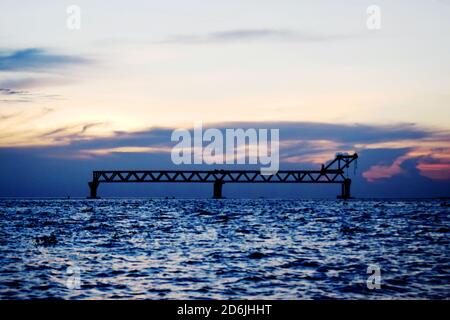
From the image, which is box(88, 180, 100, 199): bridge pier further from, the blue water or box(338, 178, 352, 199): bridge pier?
the blue water

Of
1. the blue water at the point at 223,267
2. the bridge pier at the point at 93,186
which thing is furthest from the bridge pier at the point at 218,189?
the blue water at the point at 223,267

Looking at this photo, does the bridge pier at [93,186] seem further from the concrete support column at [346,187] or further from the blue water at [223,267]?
the blue water at [223,267]

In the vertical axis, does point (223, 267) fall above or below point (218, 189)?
above

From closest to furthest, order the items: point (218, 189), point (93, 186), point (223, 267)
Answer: point (223, 267)
point (218, 189)
point (93, 186)

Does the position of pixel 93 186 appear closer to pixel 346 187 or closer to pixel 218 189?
pixel 218 189

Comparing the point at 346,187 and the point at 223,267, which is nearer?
the point at 223,267

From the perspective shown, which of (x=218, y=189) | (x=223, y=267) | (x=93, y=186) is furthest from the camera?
(x=93, y=186)

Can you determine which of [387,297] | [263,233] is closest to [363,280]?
[387,297]

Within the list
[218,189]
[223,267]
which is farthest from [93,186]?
[223,267]

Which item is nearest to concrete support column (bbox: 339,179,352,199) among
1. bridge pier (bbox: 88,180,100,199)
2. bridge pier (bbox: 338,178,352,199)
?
bridge pier (bbox: 338,178,352,199)

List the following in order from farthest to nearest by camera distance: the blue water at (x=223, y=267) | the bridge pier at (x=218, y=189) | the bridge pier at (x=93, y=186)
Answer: the bridge pier at (x=93, y=186) → the bridge pier at (x=218, y=189) → the blue water at (x=223, y=267)

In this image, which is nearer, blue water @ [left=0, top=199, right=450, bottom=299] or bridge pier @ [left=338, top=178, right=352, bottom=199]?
blue water @ [left=0, top=199, right=450, bottom=299]

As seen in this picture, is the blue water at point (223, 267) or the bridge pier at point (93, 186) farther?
the bridge pier at point (93, 186)

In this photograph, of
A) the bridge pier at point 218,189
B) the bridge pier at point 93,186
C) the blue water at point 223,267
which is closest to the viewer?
the blue water at point 223,267
